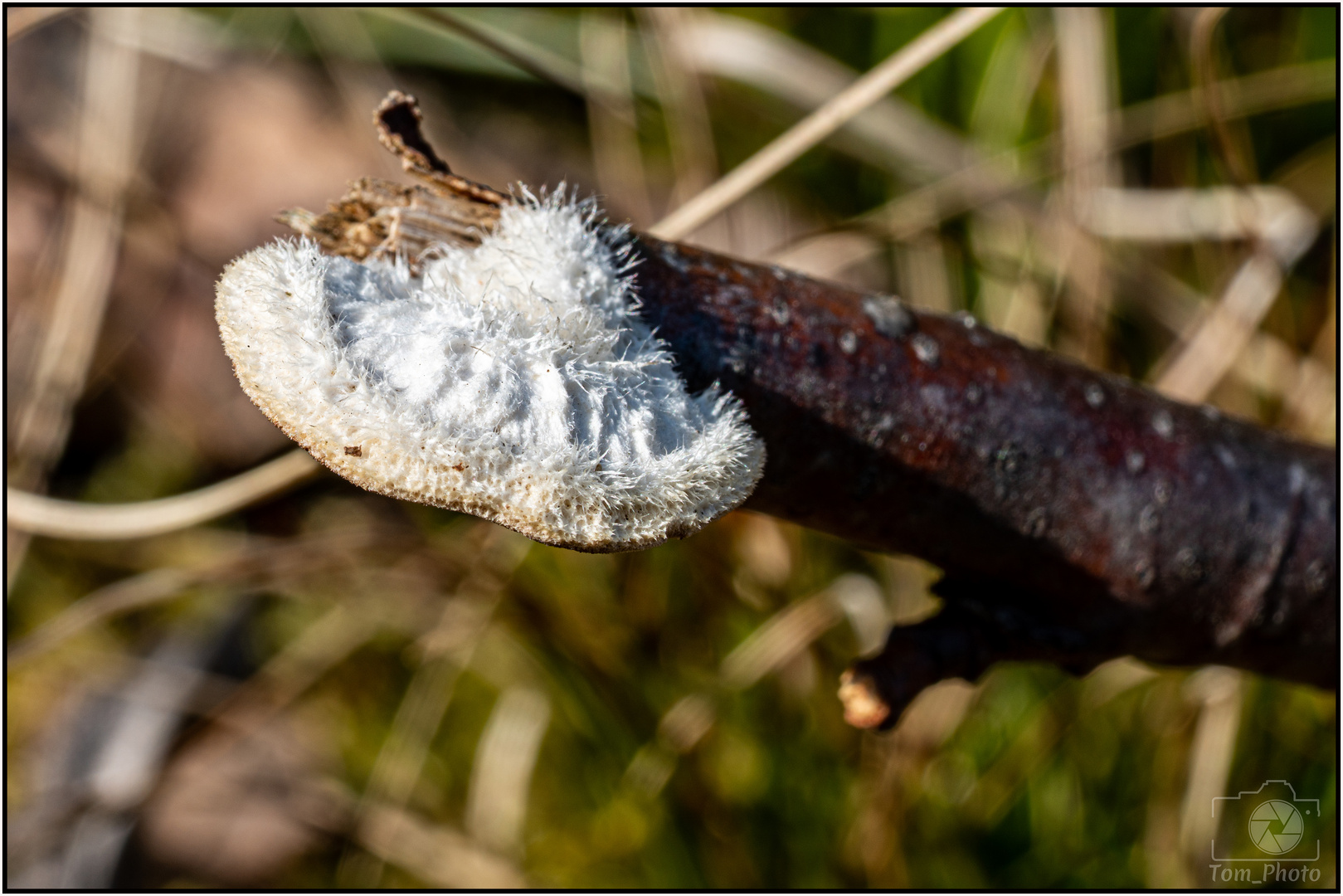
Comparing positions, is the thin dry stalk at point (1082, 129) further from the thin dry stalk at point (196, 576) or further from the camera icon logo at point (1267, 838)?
the thin dry stalk at point (196, 576)

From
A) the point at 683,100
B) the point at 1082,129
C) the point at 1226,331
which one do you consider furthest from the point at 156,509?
the point at 1226,331

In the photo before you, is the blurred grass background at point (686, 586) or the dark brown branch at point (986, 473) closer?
the dark brown branch at point (986, 473)

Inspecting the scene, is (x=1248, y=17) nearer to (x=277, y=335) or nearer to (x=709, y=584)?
(x=709, y=584)

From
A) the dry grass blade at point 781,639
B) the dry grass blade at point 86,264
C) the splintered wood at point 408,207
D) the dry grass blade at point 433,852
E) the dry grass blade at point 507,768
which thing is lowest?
the dry grass blade at point 433,852

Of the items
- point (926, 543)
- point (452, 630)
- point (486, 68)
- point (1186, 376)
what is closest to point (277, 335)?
point (926, 543)

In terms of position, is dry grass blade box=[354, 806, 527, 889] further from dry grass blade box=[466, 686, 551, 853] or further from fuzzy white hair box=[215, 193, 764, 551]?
fuzzy white hair box=[215, 193, 764, 551]

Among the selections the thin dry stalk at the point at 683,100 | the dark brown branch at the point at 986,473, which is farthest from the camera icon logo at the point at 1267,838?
the thin dry stalk at the point at 683,100

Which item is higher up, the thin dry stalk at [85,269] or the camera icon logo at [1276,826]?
the thin dry stalk at [85,269]
